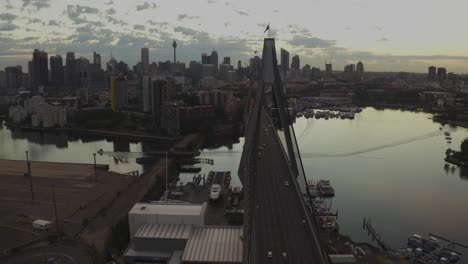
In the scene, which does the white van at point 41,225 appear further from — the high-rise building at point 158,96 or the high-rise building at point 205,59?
the high-rise building at point 205,59

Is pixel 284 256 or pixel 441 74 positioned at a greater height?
pixel 441 74

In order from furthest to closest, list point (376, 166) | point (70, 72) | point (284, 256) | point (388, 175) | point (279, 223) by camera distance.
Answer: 1. point (70, 72)
2. point (376, 166)
3. point (388, 175)
4. point (279, 223)
5. point (284, 256)

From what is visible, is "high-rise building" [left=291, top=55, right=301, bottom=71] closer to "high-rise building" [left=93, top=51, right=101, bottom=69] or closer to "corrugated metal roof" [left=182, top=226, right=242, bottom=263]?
"high-rise building" [left=93, top=51, right=101, bottom=69]

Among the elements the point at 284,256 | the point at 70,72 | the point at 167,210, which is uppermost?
the point at 70,72

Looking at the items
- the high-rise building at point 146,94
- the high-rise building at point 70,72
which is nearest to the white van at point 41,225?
the high-rise building at point 146,94

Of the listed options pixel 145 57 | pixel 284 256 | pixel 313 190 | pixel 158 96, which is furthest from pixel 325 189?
pixel 145 57

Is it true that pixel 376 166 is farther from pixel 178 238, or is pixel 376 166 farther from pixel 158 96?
pixel 158 96
